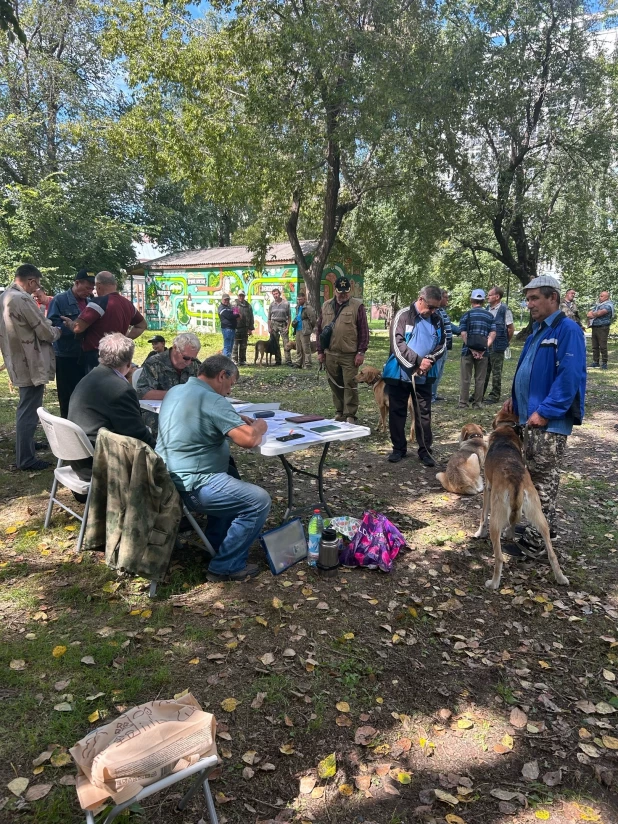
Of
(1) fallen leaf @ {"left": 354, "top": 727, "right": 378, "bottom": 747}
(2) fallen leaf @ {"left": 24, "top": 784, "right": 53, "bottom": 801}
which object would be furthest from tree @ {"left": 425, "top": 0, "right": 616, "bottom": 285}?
(2) fallen leaf @ {"left": 24, "top": 784, "right": 53, "bottom": 801}

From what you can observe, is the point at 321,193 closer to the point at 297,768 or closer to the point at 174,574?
the point at 174,574

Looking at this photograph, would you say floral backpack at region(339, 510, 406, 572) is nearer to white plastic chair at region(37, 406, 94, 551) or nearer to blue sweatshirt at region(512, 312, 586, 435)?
blue sweatshirt at region(512, 312, 586, 435)

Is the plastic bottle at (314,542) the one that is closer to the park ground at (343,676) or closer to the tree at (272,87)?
the park ground at (343,676)

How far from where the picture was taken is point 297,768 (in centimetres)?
255

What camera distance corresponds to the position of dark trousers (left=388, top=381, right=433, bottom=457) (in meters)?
6.71

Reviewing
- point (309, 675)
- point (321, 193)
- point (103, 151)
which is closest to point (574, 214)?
point (321, 193)

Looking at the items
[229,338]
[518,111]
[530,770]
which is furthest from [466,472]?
[518,111]

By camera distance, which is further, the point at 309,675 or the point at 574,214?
the point at 574,214

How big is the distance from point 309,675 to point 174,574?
4.63 ft

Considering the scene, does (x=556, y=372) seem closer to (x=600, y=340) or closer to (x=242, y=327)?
(x=242, y=327)

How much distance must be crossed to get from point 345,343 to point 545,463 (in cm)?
355

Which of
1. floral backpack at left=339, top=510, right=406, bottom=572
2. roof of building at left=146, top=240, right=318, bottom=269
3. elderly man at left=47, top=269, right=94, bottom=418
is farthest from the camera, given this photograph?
roof of building at left=146, top=240, right=318, bottom=269

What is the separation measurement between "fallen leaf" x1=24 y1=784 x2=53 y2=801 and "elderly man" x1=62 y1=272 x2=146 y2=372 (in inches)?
184

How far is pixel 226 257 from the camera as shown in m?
26.9
